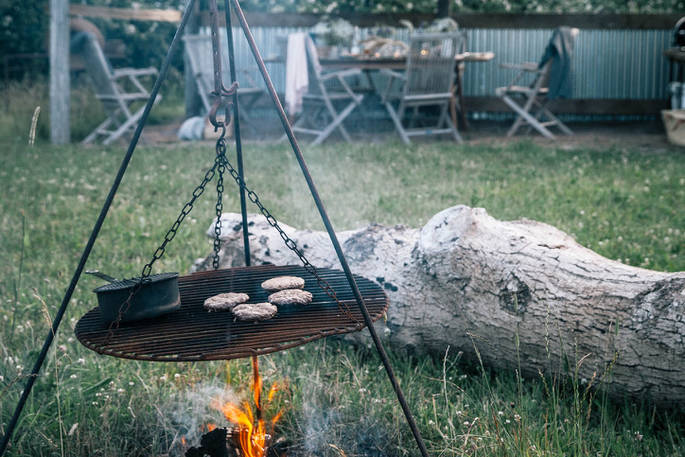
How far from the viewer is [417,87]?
30.8 feet

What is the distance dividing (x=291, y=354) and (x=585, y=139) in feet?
27.0

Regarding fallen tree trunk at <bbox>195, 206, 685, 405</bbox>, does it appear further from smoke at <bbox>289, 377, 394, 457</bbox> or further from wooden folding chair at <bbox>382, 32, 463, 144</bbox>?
wooden folding chair at <bbox>382, 32, 463, 144</bbox>

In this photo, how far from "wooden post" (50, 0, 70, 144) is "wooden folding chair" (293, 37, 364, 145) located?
328cm

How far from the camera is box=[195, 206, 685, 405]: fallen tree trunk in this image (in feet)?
7.55

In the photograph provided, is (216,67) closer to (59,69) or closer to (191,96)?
(59,69)

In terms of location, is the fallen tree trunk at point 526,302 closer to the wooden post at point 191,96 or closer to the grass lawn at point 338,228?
the grass lawn at point 338,228

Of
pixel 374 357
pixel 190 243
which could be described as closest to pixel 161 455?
pixel 374 357

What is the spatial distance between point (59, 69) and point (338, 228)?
6.12 meters

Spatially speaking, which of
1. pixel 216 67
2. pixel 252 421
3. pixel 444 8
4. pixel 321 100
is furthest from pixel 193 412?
pixel 444 8

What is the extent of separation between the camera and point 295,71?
8891 mm

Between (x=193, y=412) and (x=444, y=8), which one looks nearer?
(x=193, y=412)

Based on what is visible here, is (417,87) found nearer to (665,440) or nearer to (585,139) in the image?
(585,139)

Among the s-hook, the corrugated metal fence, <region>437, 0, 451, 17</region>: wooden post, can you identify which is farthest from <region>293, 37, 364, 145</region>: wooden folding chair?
the s-hook

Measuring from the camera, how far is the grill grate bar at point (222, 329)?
1702mm
